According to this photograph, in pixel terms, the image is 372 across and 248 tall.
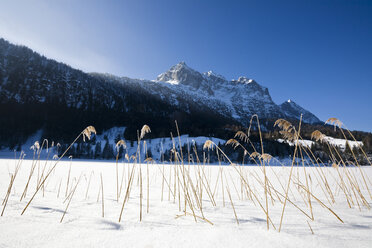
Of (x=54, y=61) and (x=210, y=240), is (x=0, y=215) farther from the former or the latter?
(x=54, y=61)

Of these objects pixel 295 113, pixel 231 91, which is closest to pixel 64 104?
pixel 231 91

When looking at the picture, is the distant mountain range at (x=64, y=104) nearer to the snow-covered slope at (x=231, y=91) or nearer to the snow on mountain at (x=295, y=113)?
the snow-covered slope at (x=231, y=91)

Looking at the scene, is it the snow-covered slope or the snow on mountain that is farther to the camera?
the snow on mountain

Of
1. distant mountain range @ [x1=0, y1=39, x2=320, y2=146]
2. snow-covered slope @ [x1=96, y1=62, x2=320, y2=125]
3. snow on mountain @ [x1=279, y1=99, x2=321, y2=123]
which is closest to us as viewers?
distant mountain range @ [x1=0, y1=39, x2=320, y2=146]

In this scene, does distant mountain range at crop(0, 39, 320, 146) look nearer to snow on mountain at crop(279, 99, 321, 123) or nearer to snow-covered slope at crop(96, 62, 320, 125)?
snow-covered slope at crop(96, 62, 320, 125)

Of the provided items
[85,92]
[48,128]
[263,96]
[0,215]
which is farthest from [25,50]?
[263,96]

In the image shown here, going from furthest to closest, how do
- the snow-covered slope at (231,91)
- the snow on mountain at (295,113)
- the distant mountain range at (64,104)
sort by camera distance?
the snow on mountain at (295,113) → the snow-covered slope at (231,91) → the distant mountain range at (64,104)

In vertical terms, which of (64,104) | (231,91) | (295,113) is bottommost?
(64,104)

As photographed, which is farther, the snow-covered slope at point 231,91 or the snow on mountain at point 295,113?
the snow on mountain at point 295,113

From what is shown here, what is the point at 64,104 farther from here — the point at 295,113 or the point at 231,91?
the point at 295,113

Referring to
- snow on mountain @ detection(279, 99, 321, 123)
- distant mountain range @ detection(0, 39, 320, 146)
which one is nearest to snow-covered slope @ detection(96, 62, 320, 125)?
snow on mountain @ detection(279, 99, 321, 123)

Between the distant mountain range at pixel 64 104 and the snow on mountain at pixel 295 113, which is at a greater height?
the snow on mountain at pixel 295 113

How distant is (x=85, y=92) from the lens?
183 feet

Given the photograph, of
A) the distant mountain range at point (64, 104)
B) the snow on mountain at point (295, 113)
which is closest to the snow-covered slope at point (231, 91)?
the snow on mountain at point (295, 113)
